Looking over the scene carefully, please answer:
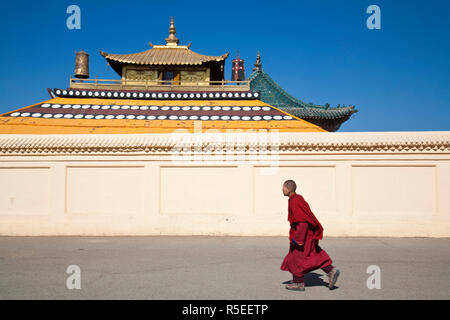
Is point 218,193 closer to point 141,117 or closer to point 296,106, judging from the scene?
point 141,117

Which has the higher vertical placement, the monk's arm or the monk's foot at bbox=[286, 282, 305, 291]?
the monk's arm

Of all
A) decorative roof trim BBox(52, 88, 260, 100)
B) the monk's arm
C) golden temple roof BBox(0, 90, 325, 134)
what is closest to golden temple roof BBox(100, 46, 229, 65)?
decorative roof trim BBox(52, 88, 260, 100)

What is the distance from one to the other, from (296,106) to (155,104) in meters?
10.0

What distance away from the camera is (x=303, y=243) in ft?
16.1

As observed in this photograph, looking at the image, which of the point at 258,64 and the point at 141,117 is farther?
the point at 258,64

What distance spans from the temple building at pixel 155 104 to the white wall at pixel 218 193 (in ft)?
12.5

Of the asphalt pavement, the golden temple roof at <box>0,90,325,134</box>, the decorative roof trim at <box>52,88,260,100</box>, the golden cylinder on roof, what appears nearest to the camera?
the asphalt pavement

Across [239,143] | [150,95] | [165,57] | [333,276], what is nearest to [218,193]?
[239,143]

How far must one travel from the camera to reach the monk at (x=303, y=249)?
16.0ft

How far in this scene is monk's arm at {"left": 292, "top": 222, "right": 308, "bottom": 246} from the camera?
16.0 ft

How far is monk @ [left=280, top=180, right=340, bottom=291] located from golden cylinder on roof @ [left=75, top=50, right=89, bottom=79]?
62.8ft

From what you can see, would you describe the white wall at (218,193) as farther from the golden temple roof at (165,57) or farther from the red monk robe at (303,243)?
the golden temple roof at (165,57)

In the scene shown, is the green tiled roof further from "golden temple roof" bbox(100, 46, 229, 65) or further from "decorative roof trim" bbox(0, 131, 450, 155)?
"decorative roof trim" bbox(0, 131, 450, 155)

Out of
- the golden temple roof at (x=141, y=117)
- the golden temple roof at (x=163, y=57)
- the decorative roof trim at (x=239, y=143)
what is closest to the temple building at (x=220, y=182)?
the decorative roof trim at (x=239, y=143)
